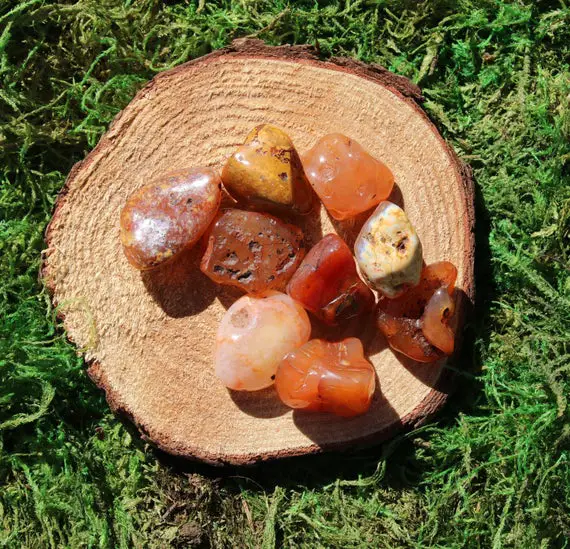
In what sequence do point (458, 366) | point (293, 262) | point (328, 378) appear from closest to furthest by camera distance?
point (328, 378) → point (293, 262) → point (458, 366)

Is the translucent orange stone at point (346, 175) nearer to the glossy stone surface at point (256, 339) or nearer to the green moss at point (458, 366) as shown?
the glossy stone surface at point (256, 339)

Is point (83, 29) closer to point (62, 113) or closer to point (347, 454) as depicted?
point (62, 113)

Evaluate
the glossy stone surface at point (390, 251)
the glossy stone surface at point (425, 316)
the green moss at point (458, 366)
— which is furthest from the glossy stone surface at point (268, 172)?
the green moss at point (458, 366)

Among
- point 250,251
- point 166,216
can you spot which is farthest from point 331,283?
point 166,216

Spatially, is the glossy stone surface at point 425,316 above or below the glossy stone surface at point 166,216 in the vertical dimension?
below

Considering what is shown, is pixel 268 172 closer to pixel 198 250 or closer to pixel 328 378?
pixel 198 250
